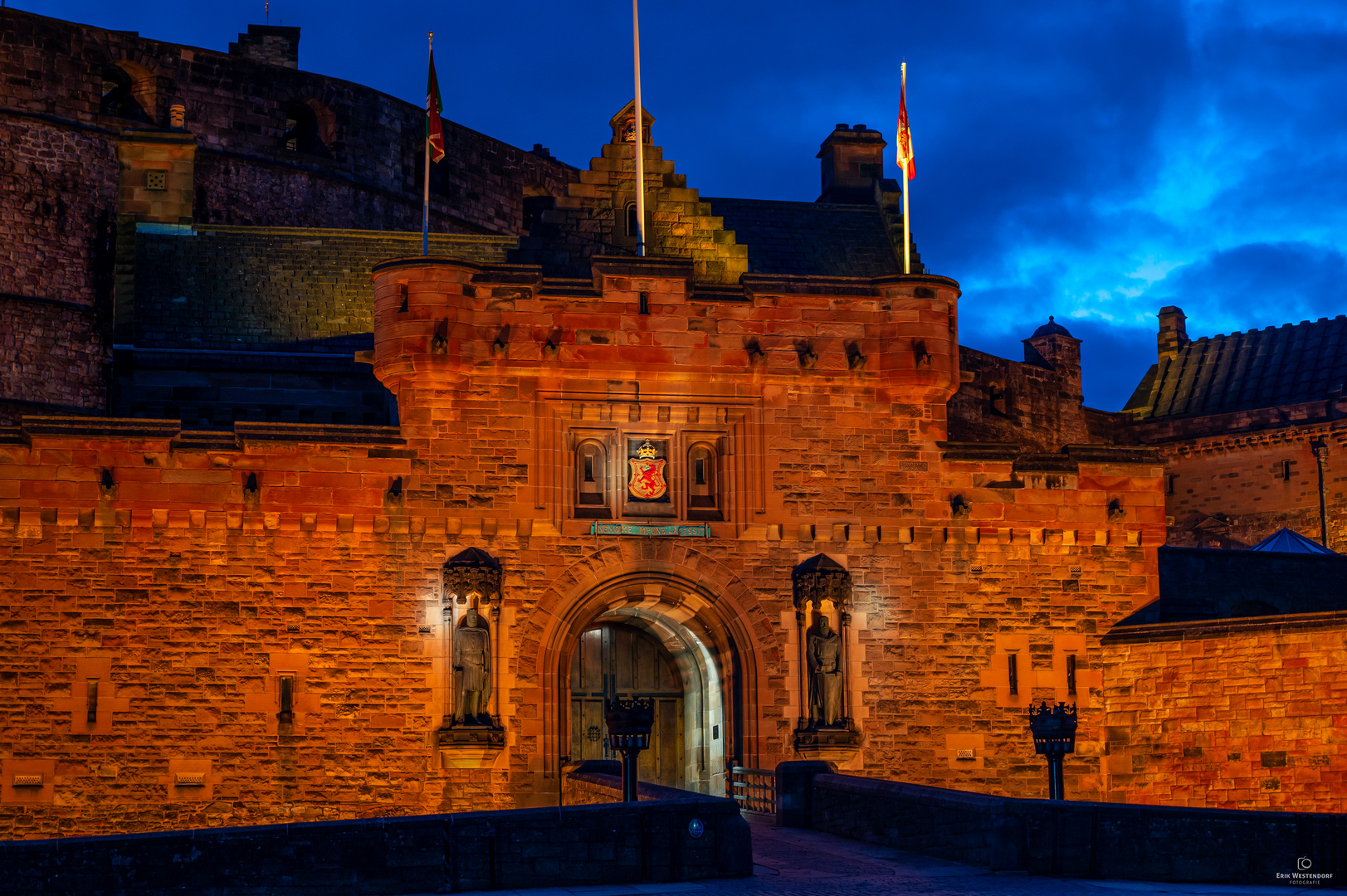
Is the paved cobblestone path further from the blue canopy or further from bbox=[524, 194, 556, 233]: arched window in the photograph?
bbox=[524, 194, 556, 233]: arched window

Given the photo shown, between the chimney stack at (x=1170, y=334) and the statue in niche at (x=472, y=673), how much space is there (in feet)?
115

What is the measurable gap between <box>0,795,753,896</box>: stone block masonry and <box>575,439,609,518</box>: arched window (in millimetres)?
9552

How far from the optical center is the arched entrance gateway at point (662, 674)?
25750 millimetres

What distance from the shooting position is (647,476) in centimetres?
2628

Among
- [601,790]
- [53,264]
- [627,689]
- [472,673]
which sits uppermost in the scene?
[53,264]

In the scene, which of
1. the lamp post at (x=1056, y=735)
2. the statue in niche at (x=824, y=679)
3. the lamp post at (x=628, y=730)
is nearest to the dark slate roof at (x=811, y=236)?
the statue in niche at (x=824, y=679)

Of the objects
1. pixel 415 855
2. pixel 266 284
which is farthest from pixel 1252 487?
pixel 415 855

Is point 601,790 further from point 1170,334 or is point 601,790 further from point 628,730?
point 1170,334

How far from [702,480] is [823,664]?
3307mm

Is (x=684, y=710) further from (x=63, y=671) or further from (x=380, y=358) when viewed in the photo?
(x=63, y=671)

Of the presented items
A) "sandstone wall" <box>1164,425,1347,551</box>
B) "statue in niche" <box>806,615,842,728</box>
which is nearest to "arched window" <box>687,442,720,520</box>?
"statue in niche" <box>806,615,842,728</box>

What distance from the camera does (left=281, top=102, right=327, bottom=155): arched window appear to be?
39844 millimetres

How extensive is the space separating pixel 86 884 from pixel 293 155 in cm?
2675

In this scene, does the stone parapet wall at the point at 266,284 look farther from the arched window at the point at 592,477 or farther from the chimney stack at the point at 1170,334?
the chimney stack at the point at 1170,334
